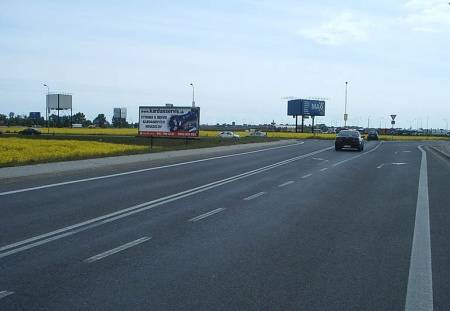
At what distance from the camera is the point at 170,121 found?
43.9 meters

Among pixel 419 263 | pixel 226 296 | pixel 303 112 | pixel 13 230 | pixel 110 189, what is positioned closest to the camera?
pixel 226 296

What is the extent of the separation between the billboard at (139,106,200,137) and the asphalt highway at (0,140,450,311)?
27593 mm

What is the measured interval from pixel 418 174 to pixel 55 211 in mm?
15547

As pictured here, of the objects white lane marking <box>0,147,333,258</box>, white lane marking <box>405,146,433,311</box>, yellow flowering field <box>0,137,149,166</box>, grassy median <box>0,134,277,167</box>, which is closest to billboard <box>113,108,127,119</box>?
grassy median <box>0,134,277,167</box>

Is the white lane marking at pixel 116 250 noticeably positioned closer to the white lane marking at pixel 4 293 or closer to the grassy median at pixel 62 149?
the white lane marking at pixel 4 293

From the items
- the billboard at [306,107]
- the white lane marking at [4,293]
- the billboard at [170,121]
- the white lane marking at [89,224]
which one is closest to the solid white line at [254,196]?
the white lane marking at [89,224]

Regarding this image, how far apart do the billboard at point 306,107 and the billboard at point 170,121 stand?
97.4 meters

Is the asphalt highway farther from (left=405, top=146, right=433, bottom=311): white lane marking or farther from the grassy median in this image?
the grassy median

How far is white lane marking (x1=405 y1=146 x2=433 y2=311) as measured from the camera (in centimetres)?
586

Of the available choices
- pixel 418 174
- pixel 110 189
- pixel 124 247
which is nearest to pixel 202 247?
pixel 124 247

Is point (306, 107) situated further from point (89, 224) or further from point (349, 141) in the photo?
point (89, 224)

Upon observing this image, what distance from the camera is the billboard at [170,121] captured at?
4362 cm

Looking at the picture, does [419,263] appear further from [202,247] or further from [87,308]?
[87,308]

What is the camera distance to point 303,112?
139 meters
